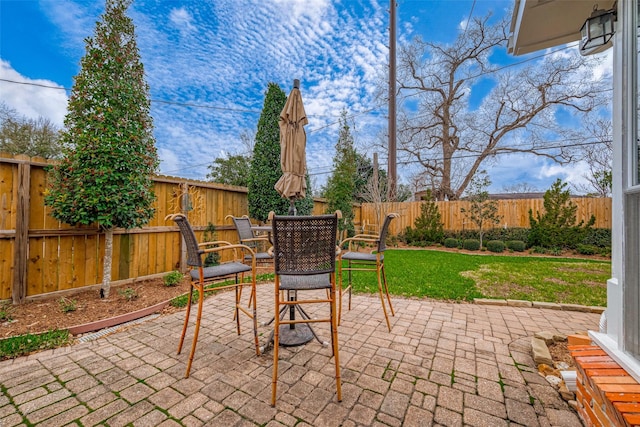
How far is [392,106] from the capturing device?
11578 millimetres

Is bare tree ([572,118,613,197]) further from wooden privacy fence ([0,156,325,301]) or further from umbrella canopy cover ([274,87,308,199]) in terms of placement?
wooden privacy fence ([0,156,325,301])

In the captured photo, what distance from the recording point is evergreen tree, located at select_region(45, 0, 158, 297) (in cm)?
320

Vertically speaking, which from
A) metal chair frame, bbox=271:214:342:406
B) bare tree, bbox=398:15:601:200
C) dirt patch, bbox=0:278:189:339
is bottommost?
dirt patch, bbox=0:278:189:339

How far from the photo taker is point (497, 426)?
4.56ft

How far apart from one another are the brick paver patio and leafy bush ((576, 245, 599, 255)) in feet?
25.5

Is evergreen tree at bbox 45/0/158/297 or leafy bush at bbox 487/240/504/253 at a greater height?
evergreen tree at bbox 45/0/158/297

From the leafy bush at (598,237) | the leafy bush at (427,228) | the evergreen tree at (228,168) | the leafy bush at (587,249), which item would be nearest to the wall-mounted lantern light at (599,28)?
the leafy bush at (587,249)

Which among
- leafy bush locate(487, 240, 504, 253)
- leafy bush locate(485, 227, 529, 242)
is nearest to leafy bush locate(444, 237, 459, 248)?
leafy bush locate(487, 240, 504, 253)

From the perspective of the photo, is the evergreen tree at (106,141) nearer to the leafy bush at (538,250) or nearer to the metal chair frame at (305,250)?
the metal chair frame at (305,250)

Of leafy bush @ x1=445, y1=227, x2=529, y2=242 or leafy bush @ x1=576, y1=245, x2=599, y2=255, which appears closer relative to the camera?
leafy bush @ x1=576, y1=245, x2=599, y2=255

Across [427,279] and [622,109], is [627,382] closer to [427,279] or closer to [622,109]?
[622,109]

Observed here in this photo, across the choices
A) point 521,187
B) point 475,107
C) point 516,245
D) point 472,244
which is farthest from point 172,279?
point 521,187

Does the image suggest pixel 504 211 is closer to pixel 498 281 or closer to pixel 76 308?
pixel 498 281

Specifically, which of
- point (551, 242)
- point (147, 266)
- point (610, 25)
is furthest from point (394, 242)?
point (610, 25)
